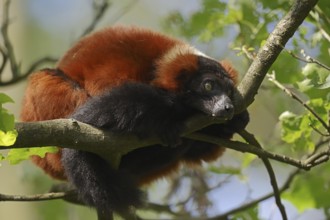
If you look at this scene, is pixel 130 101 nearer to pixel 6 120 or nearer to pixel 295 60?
pixel 6 120

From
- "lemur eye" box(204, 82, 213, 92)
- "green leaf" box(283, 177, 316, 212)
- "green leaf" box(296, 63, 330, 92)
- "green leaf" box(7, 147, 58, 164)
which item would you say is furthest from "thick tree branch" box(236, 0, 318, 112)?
"green leaf" box(283, 177, 316, 212)

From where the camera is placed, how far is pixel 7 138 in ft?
8.50

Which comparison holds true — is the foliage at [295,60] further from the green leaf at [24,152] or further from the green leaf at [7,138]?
the green leaf at [7,138]

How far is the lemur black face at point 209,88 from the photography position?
3559 mm

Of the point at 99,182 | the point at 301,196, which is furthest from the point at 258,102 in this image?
the point at 99,182

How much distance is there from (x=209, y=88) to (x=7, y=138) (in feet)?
4.81

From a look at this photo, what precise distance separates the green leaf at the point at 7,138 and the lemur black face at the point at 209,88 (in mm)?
1167

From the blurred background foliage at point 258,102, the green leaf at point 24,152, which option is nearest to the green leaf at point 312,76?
the blurred background foliage at point 258,102

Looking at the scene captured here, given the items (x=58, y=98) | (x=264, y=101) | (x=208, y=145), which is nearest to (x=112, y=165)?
(x=58, y=98)

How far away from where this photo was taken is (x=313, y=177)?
4.82m

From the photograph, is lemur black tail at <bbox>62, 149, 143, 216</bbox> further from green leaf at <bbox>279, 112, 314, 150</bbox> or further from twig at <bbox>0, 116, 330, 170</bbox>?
green leaf at <bbox>279, 112, 314, 150</bbox>

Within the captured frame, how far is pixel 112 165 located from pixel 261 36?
1.32 meters

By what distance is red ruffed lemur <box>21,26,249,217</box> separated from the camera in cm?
343

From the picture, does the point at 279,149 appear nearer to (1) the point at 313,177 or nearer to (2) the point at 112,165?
(1) the point at 313,177
